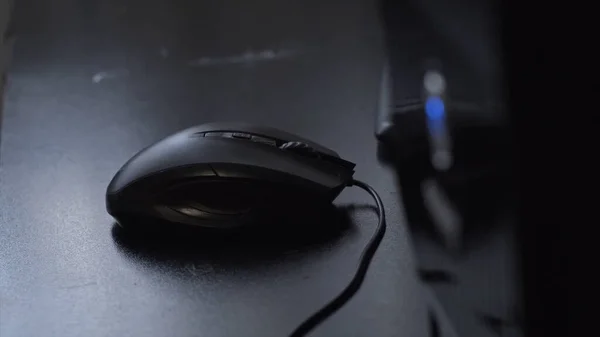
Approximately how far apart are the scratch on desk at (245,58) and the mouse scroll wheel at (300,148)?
1.04 feet

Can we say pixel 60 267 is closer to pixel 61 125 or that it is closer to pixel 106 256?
pixel 106 256

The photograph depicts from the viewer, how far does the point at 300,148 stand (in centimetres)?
56

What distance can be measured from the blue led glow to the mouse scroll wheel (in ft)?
0.31

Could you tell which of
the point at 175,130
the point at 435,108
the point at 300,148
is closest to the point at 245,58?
the point at 175,130

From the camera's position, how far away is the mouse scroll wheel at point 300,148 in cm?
56

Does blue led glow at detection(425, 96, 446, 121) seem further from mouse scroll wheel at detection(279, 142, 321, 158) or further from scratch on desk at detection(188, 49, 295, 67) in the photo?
Answer: scratch on desk at detection(188, 49, 295, 67)

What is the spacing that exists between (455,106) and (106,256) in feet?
0.89

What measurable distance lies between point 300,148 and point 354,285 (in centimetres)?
12

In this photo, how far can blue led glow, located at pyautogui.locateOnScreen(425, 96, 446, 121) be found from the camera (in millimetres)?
430

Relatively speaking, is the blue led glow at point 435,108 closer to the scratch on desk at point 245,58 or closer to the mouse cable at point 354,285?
the mouse cable at point 354,285

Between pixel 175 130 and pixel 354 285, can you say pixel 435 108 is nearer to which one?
pixel 354 285

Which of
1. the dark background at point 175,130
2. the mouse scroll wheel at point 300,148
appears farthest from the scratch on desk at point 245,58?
the mouse scroll wheel at point 300,148

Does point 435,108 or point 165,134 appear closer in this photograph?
point 435,108

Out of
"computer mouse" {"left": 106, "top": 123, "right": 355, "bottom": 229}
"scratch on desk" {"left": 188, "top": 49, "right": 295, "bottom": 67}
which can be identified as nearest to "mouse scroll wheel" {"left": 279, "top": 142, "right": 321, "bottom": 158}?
"computer mouse" {"left": 106, "top": 123, "right": 355, "bottom": 229}
